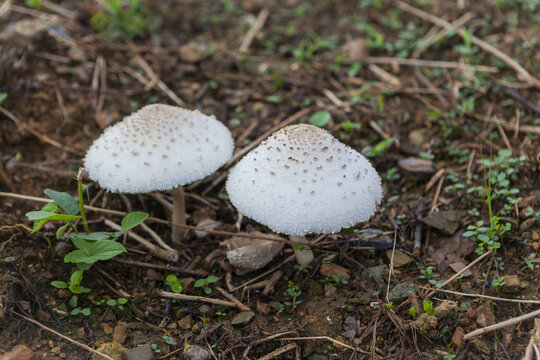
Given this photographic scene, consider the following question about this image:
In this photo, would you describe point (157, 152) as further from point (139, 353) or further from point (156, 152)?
point (139, 353)

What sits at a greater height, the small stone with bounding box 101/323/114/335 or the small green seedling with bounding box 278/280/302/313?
the small green seedling with bounding box 278/280/302/313

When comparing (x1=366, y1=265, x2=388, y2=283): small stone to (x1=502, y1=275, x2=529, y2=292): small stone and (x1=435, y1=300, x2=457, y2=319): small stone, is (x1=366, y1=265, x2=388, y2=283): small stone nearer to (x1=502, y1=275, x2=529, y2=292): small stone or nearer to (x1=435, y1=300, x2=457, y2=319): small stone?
(x1=435, y1=300, x2=457, y2=319): small stone

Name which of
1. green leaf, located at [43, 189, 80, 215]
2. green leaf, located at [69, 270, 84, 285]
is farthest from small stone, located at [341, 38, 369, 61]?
green leaf, located at [69, 270, 84, 285]

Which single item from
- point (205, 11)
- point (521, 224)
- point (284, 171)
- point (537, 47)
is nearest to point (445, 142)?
point (521, 224)

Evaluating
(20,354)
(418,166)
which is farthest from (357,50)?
(20,354)

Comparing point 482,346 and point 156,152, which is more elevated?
point 156,152

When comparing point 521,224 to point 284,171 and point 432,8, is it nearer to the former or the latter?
point 284,171

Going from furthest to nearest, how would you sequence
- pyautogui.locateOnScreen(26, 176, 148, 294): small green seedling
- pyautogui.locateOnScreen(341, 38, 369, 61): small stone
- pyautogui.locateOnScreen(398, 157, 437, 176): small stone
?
pyautogui.locateOnScreen(341, 38, 369, 61): small stone < pyautogui.locateOnScreen(398, 157, 437, 176): small stone < pyautogui.locateOnScreen(26, 176, 148, 294): small green seedling
